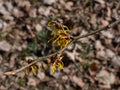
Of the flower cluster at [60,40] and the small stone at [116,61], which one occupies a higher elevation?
the small stone at [116,61]

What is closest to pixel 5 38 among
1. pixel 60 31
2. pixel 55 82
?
→ pixel 55 82

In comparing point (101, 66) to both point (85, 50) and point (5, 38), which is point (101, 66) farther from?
point (5, 38)

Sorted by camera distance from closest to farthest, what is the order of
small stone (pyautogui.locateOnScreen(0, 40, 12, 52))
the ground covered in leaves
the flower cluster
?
1. the flower cluster
2. the ground covered in leaves
3. small stone (pyautogui.locateOnScreen(0, 40, 12, 52))

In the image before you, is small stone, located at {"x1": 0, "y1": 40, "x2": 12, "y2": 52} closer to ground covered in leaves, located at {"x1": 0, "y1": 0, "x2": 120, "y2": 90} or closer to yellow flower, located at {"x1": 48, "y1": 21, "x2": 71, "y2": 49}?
ground covered in leaves, located at {"x1": 0, "y1": 0, "x2": 120, "y2": 90}

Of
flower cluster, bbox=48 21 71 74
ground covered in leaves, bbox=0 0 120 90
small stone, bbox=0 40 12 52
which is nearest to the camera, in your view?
flower cluster, bbox=48 21 71 74

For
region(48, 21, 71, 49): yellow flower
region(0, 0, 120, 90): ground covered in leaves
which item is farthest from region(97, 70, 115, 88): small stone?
region(48, 21, 71, 49): yellow flower

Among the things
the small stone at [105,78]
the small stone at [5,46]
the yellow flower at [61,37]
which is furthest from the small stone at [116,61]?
the yellow flower at [61,37]

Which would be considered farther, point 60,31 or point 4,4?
point 4,4

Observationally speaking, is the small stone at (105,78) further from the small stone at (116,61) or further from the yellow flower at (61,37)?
the yellow flower at (61,37)
